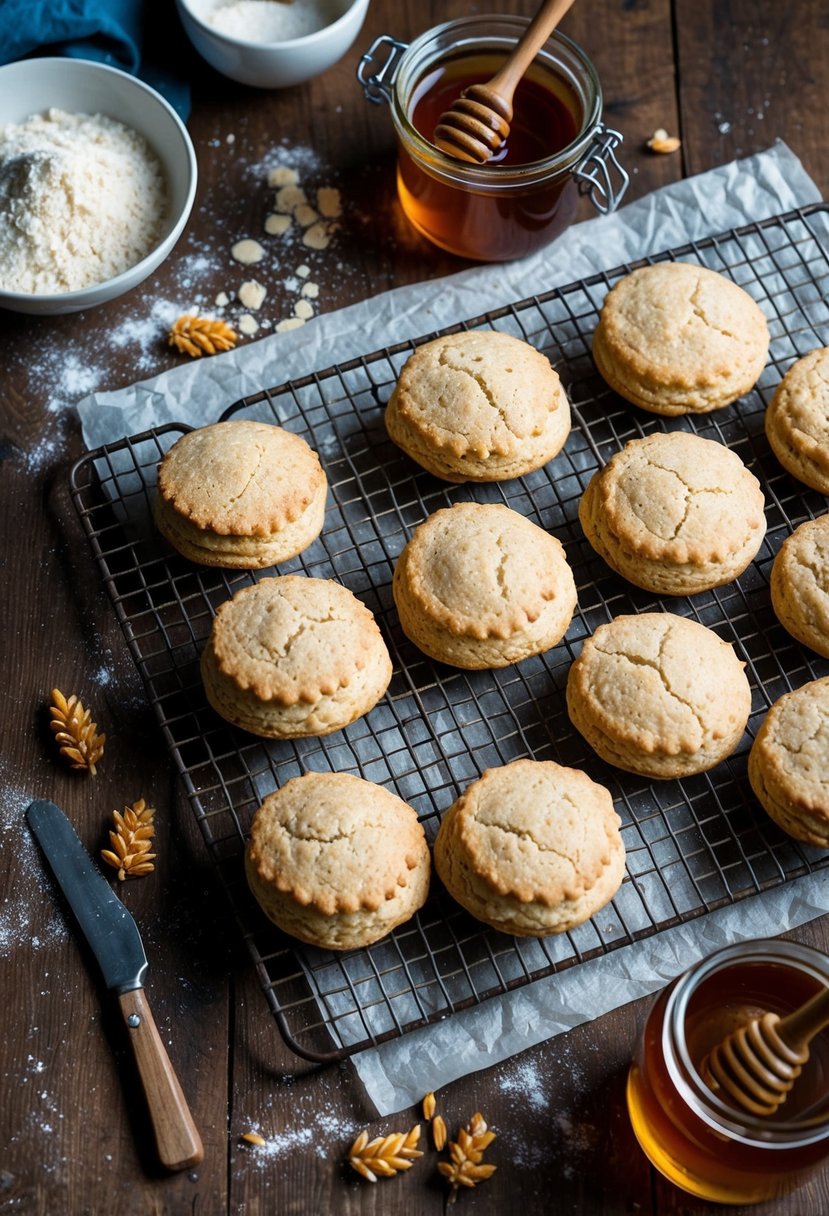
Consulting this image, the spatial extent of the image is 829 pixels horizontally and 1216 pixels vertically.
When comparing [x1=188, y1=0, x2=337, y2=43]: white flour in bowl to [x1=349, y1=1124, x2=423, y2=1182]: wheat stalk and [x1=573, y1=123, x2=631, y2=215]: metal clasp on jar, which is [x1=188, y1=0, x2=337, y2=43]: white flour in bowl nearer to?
[x1=573, y1=123, x2=631, y2=215]: metal clasp on jar

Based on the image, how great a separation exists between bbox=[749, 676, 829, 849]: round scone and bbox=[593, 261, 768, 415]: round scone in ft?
2.93

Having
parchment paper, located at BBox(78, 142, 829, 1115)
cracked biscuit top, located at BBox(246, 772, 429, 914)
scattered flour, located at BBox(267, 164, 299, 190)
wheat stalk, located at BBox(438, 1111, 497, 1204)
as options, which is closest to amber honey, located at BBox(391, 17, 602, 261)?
parchment paper, located at BBox(78, 142, 829, 1115)

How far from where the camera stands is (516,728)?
126 inches

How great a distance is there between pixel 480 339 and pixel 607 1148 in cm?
214

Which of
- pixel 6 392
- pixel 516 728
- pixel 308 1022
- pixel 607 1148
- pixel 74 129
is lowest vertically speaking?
pixel 607 1148

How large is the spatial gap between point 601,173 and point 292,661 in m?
1.94

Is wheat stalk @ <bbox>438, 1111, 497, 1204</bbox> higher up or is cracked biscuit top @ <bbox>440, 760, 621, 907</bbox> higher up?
cracked biscuit top @ <bbox>440, 760, 621, 907</bbox>

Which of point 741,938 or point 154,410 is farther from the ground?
point 154,410

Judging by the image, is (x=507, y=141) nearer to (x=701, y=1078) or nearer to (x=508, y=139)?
(x=508, y=139)

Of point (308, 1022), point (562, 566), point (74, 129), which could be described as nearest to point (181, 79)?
point (74, 129)

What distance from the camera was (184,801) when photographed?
3201 mm

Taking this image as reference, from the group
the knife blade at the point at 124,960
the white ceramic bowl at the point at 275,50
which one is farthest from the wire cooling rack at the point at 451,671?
the white ceramic bowl at the point at 275,50

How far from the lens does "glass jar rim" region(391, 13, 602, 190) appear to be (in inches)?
131

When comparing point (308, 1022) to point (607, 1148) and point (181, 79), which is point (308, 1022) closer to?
point (607, 1148)
